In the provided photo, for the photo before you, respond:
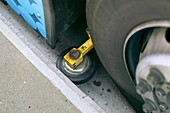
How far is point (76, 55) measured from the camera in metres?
1.83

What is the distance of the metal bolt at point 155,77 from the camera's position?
1.17 metres

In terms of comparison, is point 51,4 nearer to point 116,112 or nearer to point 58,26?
point 58,26

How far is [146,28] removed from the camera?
1198mm

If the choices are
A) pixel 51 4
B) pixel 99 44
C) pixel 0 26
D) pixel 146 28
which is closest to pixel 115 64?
pixel 99 44

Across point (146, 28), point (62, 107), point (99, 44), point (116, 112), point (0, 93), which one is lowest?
point (116, 112)

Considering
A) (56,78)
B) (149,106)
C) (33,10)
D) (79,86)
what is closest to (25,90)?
(56,78)

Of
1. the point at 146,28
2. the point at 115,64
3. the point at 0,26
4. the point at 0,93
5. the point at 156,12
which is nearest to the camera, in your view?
the point at 156,12

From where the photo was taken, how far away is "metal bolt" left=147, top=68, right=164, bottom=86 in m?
1.17

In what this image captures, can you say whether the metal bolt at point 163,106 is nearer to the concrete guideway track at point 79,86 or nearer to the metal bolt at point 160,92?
the metal bolt at point 160,92

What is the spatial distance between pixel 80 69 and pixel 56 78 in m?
0.14

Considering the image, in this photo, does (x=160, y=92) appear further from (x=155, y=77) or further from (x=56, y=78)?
(x=56, y=78)

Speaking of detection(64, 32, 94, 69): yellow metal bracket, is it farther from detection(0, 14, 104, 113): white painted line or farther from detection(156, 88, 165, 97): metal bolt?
detection(156, 88, 165, 97): metal bolt

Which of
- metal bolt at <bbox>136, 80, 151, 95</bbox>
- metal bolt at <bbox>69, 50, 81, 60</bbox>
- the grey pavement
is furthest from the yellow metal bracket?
metal bolt at <bbox>136, 80, 151, 95</bbox>

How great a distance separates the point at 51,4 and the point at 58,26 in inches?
7.5
